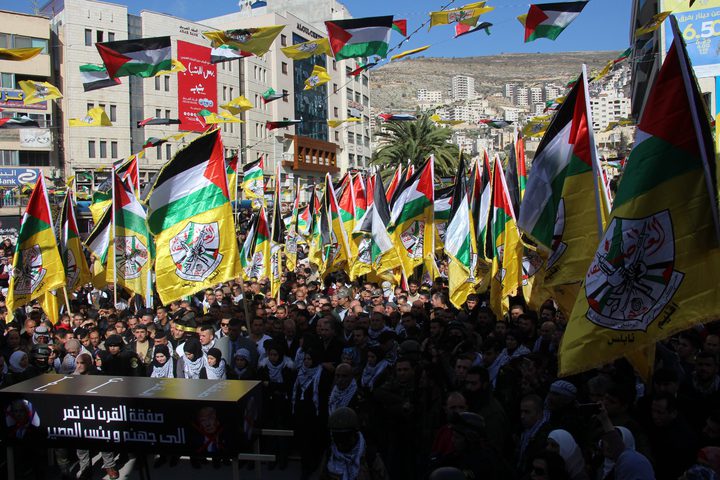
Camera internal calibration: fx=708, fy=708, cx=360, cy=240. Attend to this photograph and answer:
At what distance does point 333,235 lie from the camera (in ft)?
57.5

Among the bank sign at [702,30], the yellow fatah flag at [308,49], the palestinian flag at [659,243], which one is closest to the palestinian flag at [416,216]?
the yellow fatah flag at [308,49]

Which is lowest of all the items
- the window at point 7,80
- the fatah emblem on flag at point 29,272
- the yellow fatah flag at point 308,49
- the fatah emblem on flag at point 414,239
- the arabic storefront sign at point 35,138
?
the fatah emblem on flag at point 29,272

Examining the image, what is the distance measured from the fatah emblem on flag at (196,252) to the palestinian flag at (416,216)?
18.9ft

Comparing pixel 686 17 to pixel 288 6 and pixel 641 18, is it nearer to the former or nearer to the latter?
pixel 641 18

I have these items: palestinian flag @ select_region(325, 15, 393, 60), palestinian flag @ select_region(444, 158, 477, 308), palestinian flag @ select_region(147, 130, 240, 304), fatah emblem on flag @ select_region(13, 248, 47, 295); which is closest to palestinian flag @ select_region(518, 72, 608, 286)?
palestinian flag @ select_region(147, 130, 240, 304)

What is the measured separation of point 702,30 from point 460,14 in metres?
21.9

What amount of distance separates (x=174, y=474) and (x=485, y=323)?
4793 millimetres

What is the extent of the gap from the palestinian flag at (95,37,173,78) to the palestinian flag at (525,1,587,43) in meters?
5.93

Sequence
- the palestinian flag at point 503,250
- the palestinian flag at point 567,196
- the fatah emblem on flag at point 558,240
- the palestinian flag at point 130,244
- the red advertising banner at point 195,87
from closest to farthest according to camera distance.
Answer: the palestinian flag at point 567,196 < the fatah emblem on flag at point 558,240 < the palestinian flag at point 503,250 < the palestinian flag at point 130,244 < the red advertising banner at point 195,87

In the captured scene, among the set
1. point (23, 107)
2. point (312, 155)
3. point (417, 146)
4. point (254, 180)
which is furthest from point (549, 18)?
point (312, 155)

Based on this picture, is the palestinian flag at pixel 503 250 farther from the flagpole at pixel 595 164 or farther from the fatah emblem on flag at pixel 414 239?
the flagpole at pixel 595 164

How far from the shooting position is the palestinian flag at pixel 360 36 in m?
11.9

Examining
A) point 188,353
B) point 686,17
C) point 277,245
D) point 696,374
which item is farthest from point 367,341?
point 686,17

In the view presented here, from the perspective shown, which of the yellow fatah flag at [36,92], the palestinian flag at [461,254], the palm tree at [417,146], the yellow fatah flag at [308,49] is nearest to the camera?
the palestinian flag at [461,254]
